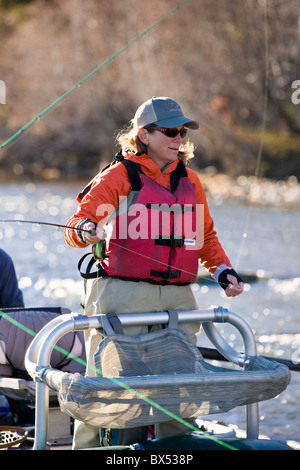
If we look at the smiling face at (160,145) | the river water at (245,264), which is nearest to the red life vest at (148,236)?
the smiling face at (160,145)

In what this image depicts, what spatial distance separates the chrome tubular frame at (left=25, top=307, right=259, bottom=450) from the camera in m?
3.00

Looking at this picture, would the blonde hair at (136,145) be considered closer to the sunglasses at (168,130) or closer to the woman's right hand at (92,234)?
the sunglasses at (168,130)

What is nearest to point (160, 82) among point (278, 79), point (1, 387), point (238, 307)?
point (278, 79)

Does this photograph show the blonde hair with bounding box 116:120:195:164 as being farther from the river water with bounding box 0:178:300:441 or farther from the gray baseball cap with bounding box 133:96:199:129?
the river water with bounding box 0:178:300:441

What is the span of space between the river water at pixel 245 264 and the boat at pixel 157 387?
78cm

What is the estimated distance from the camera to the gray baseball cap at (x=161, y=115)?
3326 millimetres

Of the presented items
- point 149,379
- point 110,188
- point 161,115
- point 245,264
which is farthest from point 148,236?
point 245,264

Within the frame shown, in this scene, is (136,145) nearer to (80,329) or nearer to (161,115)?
(161,115)

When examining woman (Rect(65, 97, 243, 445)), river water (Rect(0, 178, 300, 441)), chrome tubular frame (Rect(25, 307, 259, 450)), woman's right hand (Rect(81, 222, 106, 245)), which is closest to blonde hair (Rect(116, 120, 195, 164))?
woman (Rect(65, 97, 243, 445))

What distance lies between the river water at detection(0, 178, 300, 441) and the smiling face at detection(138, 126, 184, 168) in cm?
62

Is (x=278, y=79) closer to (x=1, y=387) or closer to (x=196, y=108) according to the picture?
(x=196, y=108)

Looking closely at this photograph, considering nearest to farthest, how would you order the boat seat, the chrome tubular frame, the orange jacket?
the boat seat → the chrome tubular frame → the orange jacket
